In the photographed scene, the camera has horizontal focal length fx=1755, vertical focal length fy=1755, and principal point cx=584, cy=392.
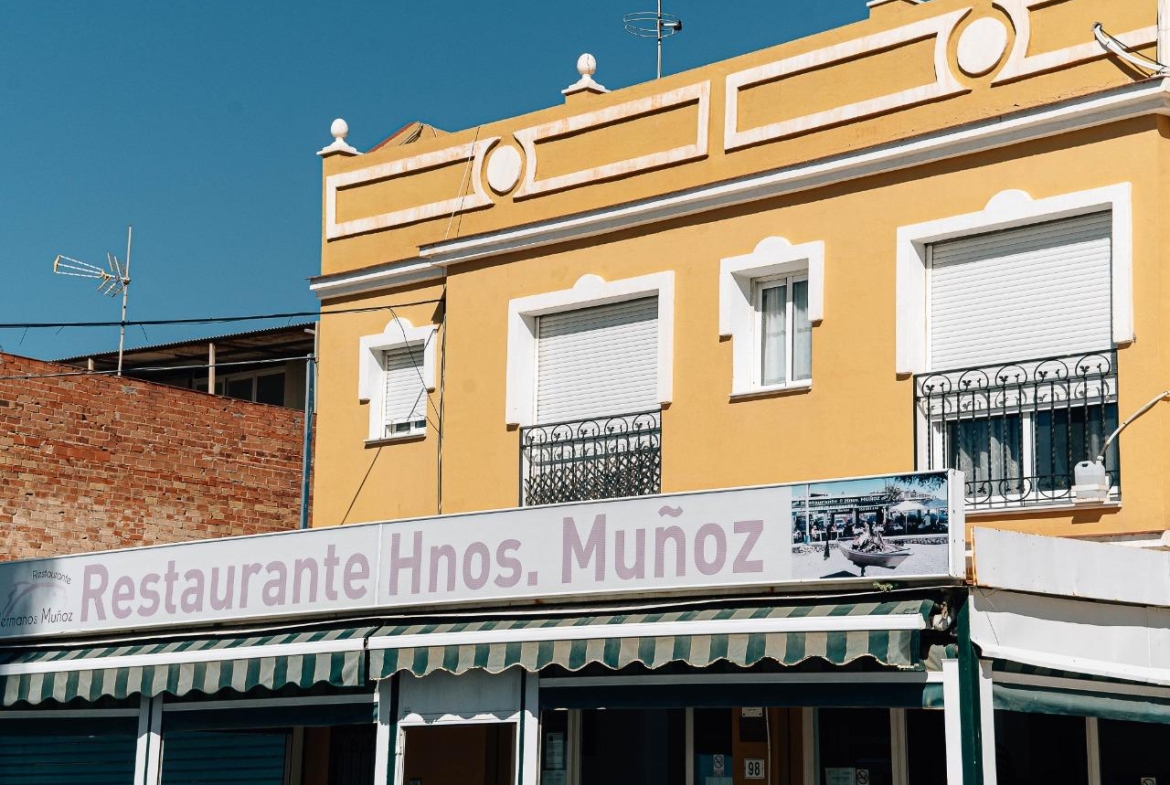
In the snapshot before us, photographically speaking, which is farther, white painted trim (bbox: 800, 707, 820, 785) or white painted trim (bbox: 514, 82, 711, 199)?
white painted trim (bbox: 514, 82, 711, 199)

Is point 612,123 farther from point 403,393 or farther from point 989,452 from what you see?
point 989,452

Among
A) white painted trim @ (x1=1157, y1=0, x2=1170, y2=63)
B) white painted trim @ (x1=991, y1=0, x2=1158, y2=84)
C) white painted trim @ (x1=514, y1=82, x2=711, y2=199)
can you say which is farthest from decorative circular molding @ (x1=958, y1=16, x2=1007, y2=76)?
white painted trim @ (x1=514, y1=82, x2=711, y2=199)

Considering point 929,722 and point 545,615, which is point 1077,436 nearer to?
point 929,722

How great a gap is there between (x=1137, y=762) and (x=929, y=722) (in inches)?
58.4

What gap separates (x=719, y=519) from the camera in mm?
11125

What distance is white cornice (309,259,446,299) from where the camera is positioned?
16.8 metres

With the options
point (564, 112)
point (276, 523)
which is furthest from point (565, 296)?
point (276, 523)

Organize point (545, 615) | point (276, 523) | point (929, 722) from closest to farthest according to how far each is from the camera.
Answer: point (545, 615) → point (929, 722) → point (276, 523)

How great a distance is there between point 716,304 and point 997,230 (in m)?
2.53

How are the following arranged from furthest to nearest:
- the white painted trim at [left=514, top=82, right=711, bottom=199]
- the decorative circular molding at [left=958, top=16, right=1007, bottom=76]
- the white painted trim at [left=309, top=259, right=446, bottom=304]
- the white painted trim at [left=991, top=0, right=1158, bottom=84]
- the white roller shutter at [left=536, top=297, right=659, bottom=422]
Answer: the white painted trim at [left=309, top=259, right=446, bottom=304] → the white roller shutter at [left=536, top=297, right=659, bottom=422] → the white painted trim at [left=514, top=82, right=711, bottom=199] → the decorative circular molding at [left=958, top=16, right=1007, bottom=76] → the white painted trim at [left=991, top=0, right=1158, bottom=84]

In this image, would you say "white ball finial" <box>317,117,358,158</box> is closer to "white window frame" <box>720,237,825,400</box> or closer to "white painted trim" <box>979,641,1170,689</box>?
"white window frame" <box>720,237,825,400</box>

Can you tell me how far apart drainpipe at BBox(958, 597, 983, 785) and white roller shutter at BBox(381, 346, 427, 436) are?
7815 mm

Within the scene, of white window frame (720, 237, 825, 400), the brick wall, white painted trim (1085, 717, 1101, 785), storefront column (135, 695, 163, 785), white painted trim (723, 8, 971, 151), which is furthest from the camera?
the brick wall

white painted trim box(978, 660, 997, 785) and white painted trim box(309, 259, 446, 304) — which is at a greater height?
white painted trim box(309, 259, 446, 304)
